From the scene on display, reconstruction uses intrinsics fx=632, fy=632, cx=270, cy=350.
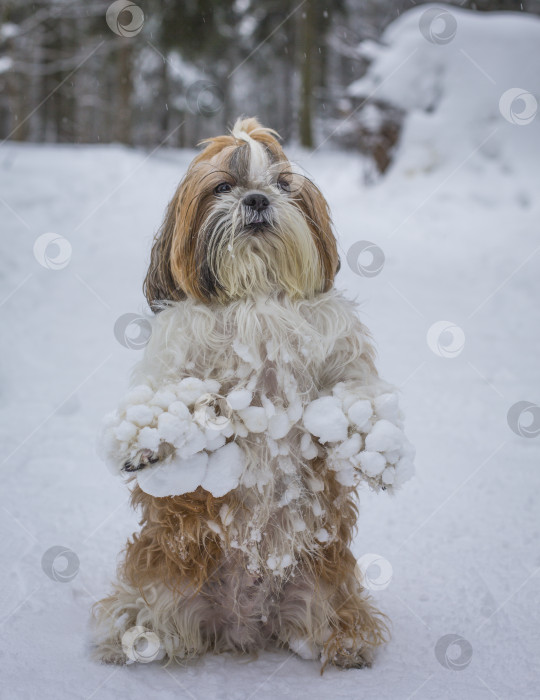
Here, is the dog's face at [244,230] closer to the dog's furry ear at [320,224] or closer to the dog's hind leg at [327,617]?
the dog's furry ear at [320,224]

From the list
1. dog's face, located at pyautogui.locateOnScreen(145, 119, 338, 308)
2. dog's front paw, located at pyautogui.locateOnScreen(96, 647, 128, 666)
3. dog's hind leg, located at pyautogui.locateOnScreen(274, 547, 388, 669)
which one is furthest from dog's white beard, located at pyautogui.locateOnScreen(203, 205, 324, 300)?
dog's front paw, located at pyautogui.locateOnScreen(96, 647, 128, 666)

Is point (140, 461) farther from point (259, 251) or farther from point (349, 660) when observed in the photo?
point (349, 660)

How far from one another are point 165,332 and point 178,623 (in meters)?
1.08

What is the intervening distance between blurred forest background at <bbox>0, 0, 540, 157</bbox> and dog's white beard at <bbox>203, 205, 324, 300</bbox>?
8889 millimetres

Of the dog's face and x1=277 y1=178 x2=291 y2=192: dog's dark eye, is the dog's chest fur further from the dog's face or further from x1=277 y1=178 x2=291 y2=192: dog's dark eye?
x1=277 y1=178 x2=291 y2=192: dog's dark eye

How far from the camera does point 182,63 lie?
19.5m

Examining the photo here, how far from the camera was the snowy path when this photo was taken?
2359 mm

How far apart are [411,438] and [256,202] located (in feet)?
8.97

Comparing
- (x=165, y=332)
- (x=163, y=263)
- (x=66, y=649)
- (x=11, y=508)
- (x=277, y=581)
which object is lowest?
(x=11, y=508)

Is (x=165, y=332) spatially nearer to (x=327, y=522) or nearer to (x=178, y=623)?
(x=327, y=522)

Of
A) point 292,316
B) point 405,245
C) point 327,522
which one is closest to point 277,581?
point 327,522

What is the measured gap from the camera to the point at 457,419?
472 cm

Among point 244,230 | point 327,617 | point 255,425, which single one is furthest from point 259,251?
point 327,617

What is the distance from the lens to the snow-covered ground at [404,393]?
240 centimetres
